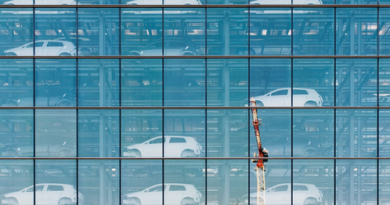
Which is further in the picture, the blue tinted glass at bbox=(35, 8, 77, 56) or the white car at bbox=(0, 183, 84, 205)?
the blue tinted glass at bbox=(35, 8, 77, 56)

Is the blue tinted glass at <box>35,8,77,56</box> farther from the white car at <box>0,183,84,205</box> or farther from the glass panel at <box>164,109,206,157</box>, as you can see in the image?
the white car at <box>0,183,84,205</box>

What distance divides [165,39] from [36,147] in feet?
21.2

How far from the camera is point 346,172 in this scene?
10523 millimetres

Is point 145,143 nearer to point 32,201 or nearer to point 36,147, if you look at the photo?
point 36,147

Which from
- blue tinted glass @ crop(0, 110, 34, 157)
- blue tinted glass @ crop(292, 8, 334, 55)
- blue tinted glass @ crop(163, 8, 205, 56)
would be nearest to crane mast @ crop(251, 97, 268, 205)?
blue tinted glass @ crop(292, 8, 334, 55)

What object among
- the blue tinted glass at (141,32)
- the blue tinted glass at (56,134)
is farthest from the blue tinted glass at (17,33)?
the blue tinted glass at (141,32)

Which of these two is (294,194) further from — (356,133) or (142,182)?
(142,182)

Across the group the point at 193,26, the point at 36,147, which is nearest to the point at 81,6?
the point at 193,26

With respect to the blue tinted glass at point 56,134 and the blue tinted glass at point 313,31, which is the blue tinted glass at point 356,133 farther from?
the blue tinted glass at point 56,134

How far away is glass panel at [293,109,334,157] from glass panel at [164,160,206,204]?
373 cm

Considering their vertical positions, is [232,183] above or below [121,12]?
below

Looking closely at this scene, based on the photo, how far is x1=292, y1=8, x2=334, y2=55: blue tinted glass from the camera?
35.1 feet

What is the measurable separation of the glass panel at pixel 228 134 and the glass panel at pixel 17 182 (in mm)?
6945

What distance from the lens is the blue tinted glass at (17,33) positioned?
10.8m
